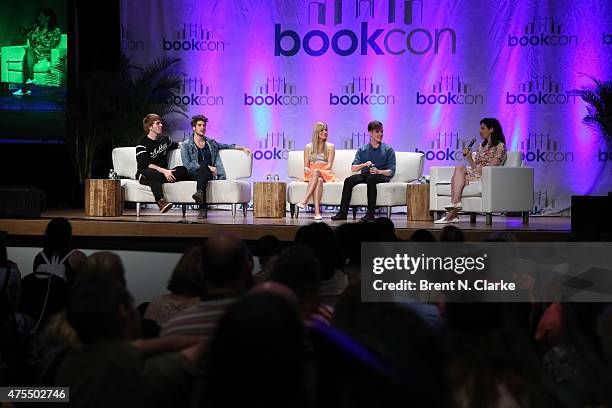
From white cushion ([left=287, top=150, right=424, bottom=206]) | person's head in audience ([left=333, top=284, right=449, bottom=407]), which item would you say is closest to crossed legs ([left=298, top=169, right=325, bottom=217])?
white cushion ([left=287, top=150, right=424, bottom=206])

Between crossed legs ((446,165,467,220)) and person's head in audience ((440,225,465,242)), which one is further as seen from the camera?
crossed legs ((446,165,467,220))

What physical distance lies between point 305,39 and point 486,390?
8.41 metres

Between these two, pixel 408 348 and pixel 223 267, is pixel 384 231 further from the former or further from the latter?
pixel 408 348

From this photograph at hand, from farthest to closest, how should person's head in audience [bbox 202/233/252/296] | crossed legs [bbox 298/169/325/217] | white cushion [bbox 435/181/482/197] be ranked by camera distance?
crossed legs [bbox 298/169/325/217] < white cushion [bbox 435/181/482/197] < person's head in audience [bbox 202/233/252/296]

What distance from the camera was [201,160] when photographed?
798cm

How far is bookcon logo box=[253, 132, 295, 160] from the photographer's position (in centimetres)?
975

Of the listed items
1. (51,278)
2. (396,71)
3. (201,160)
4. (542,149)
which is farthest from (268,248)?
(542,149)

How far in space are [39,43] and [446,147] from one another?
4.86 meters

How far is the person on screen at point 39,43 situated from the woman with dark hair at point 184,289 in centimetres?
729

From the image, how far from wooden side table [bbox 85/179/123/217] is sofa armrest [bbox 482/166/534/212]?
3.38 meters

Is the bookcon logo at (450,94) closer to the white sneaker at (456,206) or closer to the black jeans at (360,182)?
the black jeans at (360,182)

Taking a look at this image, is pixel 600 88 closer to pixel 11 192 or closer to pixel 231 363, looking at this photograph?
pixel 11 192

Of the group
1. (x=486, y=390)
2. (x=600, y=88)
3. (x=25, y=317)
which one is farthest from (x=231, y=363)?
(x=600, y=88)

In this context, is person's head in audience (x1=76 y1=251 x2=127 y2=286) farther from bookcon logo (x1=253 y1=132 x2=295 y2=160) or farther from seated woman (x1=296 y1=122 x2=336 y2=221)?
bookcon logo (x1=253 y1=132 x2=295 y2=160)
